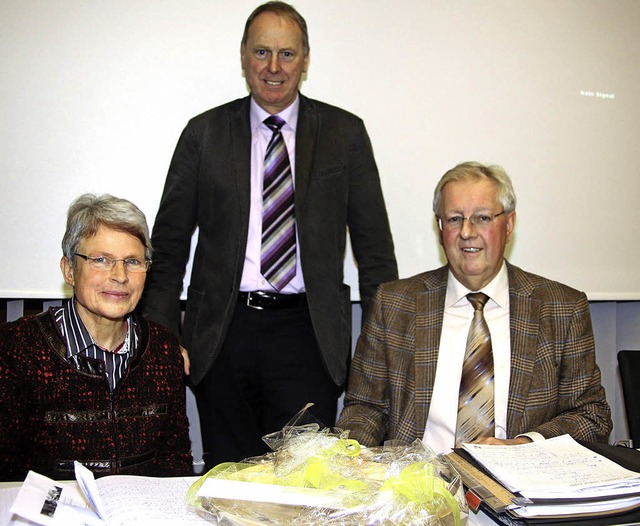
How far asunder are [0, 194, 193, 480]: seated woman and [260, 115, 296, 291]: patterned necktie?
66 centimetres

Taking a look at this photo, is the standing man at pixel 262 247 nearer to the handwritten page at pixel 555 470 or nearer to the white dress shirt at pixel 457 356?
the white dress shirt at pixel 457 356

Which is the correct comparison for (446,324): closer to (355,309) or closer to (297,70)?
(297,70)

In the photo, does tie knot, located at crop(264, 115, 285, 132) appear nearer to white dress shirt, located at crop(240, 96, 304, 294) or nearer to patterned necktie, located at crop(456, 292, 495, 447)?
white dress shirt, located at crop(240, 96, 304, 294)

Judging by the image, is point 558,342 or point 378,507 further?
point 558,342

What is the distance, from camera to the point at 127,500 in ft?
4.78

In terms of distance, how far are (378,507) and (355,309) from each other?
2586 millimetres

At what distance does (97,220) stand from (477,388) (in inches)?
50.8

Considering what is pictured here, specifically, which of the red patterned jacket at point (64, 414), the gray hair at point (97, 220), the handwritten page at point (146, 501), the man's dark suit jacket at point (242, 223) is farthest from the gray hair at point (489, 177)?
the handwritten page at point (146, 501)

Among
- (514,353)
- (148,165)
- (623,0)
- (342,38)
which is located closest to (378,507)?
(514,353)

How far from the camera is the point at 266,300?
2842 millimetres

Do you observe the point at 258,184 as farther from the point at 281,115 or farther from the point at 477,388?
the point at 477,388

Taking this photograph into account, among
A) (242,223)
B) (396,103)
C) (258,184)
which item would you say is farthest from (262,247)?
(396,103)

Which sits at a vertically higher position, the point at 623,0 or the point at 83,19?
the point at 623,0

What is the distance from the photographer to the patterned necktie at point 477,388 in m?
2.25
